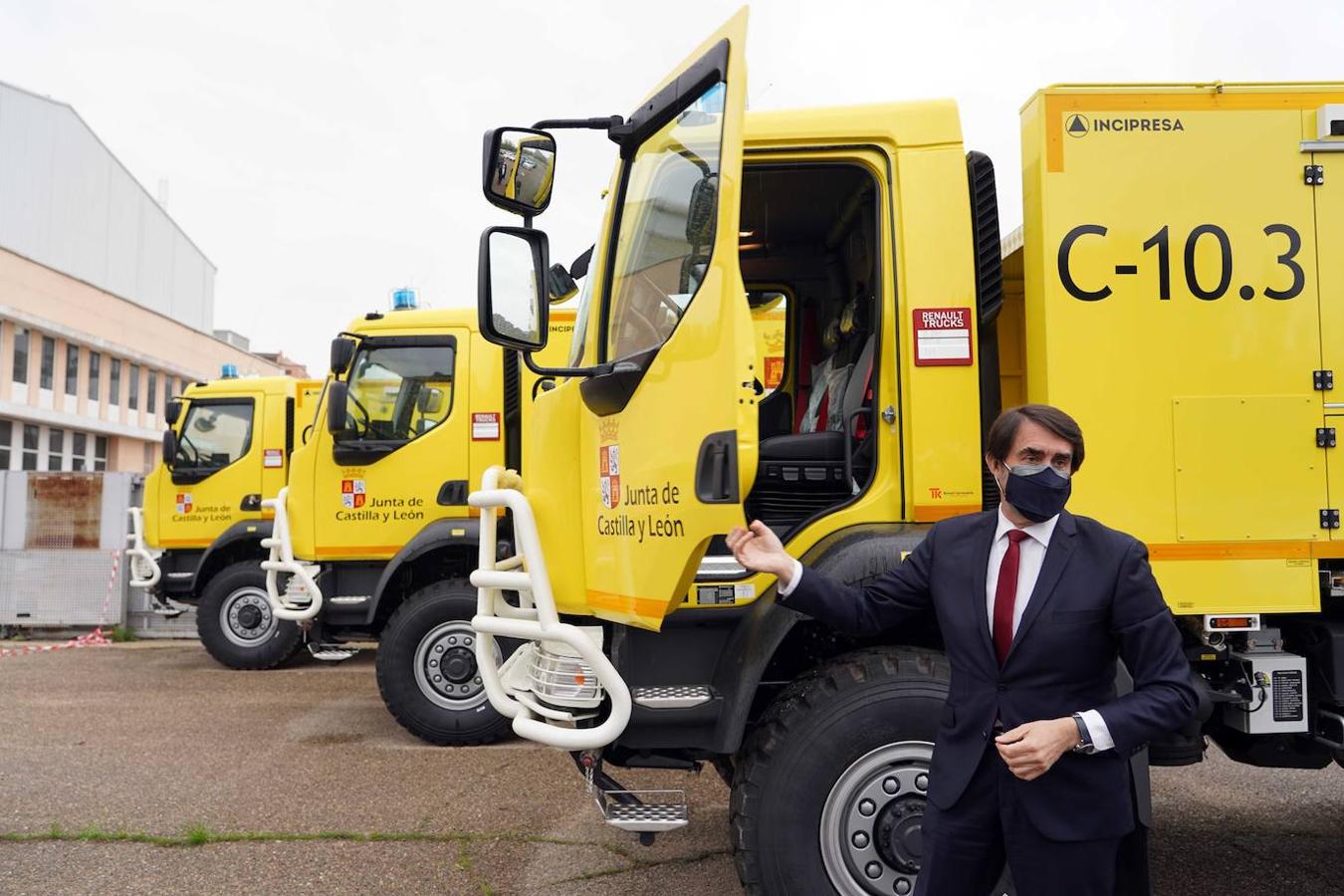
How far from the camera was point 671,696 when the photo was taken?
3.15m

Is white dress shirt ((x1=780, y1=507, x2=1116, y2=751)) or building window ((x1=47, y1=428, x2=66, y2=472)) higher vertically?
building window ((x1=47, y1=428, x2=66, y2=472))

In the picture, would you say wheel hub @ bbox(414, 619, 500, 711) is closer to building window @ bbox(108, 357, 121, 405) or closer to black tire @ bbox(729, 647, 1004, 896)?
black tire @ bbox(729, 647, 1004, 896)

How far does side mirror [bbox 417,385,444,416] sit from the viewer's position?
7.80m

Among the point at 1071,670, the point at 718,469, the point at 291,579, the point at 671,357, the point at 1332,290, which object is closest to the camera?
the point at 1071,670

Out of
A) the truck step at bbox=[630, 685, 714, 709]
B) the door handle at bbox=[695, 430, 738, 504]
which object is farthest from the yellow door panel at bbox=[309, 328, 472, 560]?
the door handle at bbox=[695, 430, 738, 504]

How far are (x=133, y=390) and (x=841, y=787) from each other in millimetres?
37540

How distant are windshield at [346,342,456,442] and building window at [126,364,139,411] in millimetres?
31437

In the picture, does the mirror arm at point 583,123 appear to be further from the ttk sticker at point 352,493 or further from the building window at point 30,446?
the building window at point 30,446

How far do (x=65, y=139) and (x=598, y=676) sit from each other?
42.0m

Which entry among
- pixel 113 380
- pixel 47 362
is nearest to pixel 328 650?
pixel 47 362

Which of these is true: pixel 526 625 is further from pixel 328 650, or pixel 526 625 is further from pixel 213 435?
pixel 213 435

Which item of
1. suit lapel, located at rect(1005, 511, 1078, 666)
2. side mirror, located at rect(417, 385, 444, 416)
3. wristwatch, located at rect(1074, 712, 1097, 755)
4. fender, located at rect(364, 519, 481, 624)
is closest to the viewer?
wristwatch, located at rect(1074, 712, 1097, 755)

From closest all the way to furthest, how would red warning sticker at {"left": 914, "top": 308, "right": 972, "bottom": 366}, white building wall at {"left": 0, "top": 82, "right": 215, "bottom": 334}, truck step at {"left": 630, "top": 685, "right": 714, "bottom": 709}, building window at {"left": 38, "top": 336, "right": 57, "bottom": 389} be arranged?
1. truck step at {"left": 630, "top": 685, "right": 714, "bottom": 709}
2. red warning sticker at {"left": 914, "top": 308, "right": 972, "bottom": 366}
3. building window at {"left": 38, "top": 336, "right": 57, "bottom": 389}
4. white building wall at {"left": 0, "top": 82, "right": 215, "bottom": 334}

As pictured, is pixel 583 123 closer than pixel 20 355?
Yes
